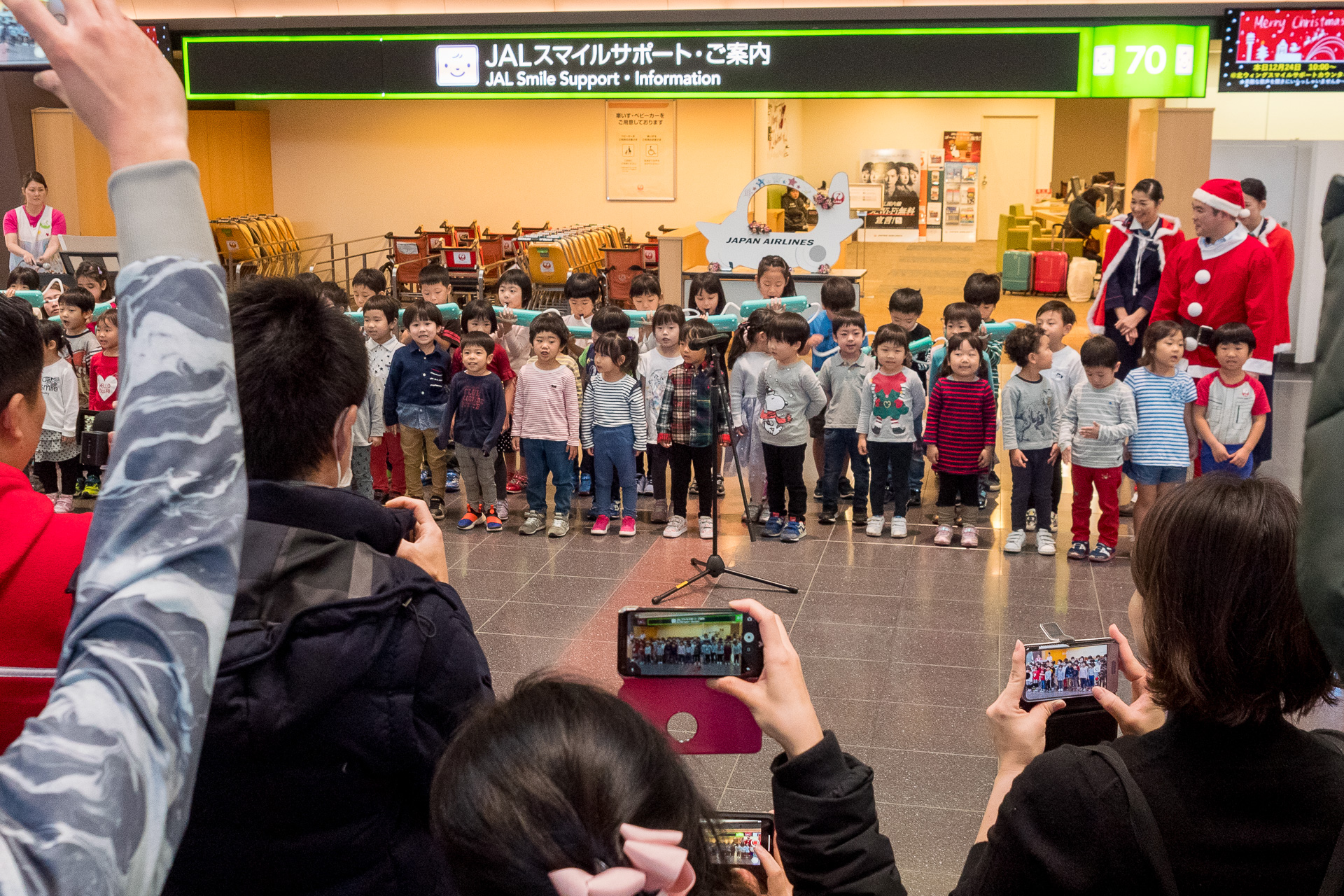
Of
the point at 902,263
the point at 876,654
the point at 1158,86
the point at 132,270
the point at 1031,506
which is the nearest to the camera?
the point at 132,270

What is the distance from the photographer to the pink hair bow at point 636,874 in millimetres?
955

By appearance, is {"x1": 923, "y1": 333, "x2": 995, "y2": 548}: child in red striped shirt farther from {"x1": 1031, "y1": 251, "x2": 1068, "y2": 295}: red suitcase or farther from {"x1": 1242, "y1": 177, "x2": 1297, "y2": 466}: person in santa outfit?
{"x1": 1031, "y1": 251, "x2": 1068, "y2": 295}: red suitcase

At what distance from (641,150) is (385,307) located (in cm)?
1091

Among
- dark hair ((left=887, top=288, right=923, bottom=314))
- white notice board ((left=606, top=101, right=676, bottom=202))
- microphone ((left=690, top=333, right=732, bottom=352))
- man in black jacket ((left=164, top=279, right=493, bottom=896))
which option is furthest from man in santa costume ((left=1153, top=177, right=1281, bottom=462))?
white notice board ((left=606, top=101, right=676, bottom=202))

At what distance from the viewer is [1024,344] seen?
6.68 meters

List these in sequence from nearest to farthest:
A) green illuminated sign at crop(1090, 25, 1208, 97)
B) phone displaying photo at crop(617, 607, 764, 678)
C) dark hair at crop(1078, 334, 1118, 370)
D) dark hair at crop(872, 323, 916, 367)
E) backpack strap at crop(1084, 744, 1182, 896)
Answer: backpack strap at crop(1084, 744, 1182, 896) < phone displaying photo at crop(617, 607, 764, 678) < dark hair at crop(1078, 334, 1118, 370) < dark hair at crop(872, 323, 916, 367) < green illuminated sign at crop(1090, 25, 1208, 97)

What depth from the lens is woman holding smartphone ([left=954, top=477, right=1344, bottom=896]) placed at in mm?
1360

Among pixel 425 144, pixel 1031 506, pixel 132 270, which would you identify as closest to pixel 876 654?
pixel 1031 506

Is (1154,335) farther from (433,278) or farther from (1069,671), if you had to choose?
(1069,671)

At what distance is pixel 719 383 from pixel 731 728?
4820 mm

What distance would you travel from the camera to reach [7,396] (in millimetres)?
1722

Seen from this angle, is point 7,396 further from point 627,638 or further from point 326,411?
point 627,638

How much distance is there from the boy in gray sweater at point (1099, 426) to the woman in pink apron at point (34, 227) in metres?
9.36

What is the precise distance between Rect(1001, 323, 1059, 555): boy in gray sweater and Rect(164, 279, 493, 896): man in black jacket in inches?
215
